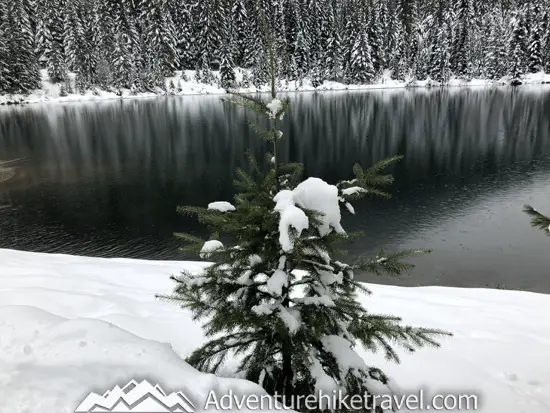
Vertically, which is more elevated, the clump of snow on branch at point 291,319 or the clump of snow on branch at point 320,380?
the clump of snow on branch at point 291,319

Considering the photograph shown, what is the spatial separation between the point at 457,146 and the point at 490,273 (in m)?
22.6

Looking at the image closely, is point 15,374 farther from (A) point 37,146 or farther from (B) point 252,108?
(A) point 37,146

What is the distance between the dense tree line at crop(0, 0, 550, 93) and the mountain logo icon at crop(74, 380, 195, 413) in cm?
8034

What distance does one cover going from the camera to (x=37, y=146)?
36906 mm

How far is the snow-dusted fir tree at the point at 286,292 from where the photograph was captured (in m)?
3.42

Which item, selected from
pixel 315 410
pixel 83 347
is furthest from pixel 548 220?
pixel 83 347

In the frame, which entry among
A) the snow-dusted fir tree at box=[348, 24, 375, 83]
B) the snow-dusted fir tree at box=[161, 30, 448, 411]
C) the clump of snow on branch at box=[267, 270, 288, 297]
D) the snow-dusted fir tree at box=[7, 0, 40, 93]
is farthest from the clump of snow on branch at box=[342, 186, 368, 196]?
the snow-dusted fir tree at box=[348, 24, 375, 83]

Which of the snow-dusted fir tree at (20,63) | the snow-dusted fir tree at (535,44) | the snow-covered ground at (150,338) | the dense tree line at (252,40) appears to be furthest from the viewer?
the snow-dusted fir tree at (535,44)

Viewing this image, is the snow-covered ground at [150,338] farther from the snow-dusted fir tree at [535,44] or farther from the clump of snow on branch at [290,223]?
the snow-dusted fir tree at [535,44]

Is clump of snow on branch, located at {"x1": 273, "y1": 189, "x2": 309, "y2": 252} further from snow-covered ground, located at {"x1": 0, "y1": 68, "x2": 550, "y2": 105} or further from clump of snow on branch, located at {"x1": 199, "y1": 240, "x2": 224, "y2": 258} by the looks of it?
snow-covered ground, located at {"x1": 0, "y1": 68, "x2": 550, "y2": 105}

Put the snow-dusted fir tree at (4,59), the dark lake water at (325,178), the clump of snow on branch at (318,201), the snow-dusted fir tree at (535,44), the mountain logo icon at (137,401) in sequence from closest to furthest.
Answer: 1. the mountain logo icon at (137,401)
2. the clump of snow on branch at (318,201)
3. the dark lake water at (325,178)
4. the snow-dusted fir tree at (4,59)
5. the snow-dusted fir tree at (535,44)

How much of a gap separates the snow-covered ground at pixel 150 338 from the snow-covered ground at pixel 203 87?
76320 millimetres

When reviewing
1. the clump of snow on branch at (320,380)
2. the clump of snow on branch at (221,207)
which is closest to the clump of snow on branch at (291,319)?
the clump of snow on branch at (320,380)

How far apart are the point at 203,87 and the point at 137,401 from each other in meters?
94.1
